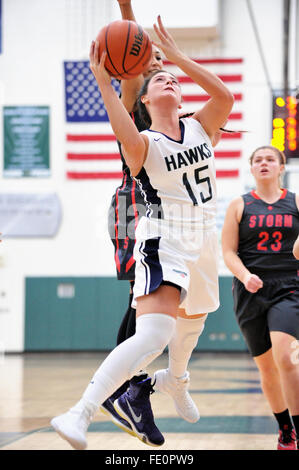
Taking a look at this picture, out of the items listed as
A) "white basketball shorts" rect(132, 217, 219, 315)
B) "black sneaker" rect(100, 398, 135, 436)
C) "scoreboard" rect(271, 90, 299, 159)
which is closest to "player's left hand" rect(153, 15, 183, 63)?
"white basketball shorts" rect(132, 217, 219, 315)

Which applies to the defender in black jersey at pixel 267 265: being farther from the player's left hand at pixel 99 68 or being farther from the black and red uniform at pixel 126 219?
the player's left hand at pixel 99 68

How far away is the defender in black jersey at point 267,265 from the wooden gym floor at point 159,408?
533 mm

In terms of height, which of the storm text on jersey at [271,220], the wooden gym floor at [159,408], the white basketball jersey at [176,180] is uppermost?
the white basketball jersey at [176,180]

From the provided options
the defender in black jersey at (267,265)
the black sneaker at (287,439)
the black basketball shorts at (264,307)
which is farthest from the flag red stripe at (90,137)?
the black sneaker at (287,439)

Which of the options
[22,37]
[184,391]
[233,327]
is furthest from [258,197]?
[22,37]

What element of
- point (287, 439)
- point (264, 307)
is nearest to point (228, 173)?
point (264, 307)

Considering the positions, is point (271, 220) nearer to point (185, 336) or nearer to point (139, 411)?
point (185, 336)

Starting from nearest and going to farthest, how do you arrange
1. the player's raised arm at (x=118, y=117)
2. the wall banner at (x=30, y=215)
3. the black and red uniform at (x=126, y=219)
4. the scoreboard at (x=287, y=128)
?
the player's raised arm at (x=118, y=117) < the black and red uniform at (x=126, y=219) < the scoreboard at (x=287, y=128) < the wall banner at (x=30, y=215)

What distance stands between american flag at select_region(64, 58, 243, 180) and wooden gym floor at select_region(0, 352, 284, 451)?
344 centimetres

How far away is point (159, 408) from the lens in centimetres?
662

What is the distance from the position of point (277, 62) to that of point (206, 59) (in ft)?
4.07

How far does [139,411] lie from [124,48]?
173cm

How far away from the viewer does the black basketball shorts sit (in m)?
4.27

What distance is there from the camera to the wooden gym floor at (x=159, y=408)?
486 centimetres
